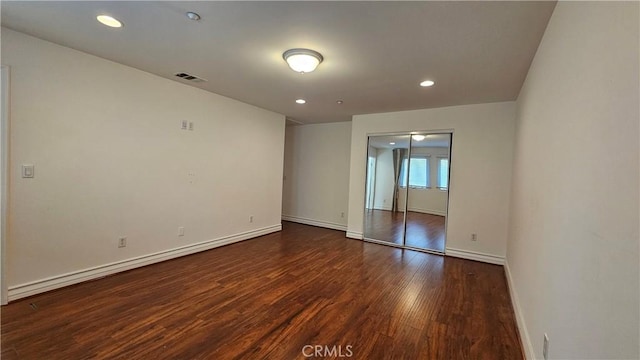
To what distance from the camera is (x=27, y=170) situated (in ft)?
8.07

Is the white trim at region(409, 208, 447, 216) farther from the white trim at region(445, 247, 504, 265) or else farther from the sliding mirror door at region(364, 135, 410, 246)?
the white trim at region(445, 247, 504, 265)

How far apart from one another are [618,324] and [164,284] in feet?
11.4

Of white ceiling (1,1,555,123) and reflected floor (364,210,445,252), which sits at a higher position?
white ceiling (1,1,555,123)

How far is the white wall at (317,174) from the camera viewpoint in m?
6.01

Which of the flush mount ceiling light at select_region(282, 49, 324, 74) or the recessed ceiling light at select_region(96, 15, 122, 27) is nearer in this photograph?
the recessed ceiling light at select_region(96, 15, 122, 27)

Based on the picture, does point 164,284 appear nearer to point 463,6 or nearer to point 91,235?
point 91,235

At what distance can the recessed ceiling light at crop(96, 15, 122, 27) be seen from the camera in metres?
2.07

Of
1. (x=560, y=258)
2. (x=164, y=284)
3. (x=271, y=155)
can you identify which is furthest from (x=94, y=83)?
(x=560, y=258)

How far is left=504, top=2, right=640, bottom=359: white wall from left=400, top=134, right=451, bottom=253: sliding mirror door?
2.54 meters

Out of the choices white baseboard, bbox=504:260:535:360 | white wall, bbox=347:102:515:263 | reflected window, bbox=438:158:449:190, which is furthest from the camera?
reflected window, bbox=438:158:449:190

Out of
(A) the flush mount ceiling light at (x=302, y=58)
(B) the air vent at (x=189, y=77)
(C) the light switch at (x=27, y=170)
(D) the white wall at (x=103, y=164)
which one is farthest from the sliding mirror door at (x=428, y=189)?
(C) the light switch at (x=27, y=170)

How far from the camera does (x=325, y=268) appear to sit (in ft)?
11.6

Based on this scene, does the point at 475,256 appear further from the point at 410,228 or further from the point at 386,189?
the point at 386,189

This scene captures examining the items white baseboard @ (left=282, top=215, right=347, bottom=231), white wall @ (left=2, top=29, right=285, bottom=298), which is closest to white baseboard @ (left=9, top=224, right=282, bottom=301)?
white wall @ (left=2, top=29, right=285, bottom=298)
